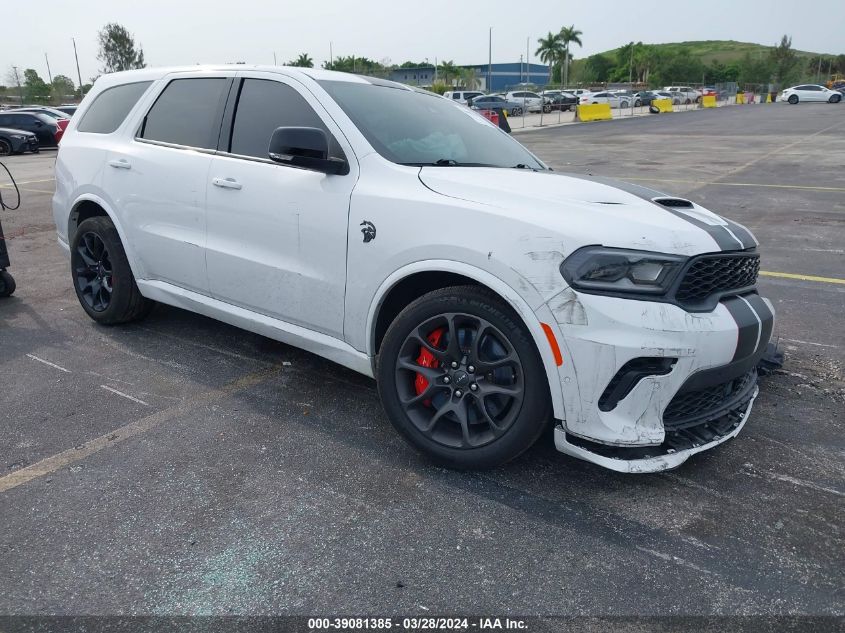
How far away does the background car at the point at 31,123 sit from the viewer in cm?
2348

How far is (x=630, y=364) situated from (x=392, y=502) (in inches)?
43.4

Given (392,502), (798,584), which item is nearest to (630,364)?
(798,584)

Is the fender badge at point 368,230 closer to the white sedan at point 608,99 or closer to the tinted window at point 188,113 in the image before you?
the tinted window at point 188,113

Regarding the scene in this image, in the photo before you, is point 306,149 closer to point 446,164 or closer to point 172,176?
point 446,164

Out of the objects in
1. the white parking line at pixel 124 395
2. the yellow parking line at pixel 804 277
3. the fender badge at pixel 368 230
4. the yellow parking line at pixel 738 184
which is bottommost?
the yellow parking line at pixel 738 184

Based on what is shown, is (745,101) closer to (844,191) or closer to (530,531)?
(844,191)

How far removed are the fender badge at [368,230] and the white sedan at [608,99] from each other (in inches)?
2155

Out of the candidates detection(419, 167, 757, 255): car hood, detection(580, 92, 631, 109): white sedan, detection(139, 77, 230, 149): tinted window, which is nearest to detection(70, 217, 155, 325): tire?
detection(139, 77, 230, 149): tinted window

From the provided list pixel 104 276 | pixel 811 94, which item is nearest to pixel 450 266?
pixel 104 276

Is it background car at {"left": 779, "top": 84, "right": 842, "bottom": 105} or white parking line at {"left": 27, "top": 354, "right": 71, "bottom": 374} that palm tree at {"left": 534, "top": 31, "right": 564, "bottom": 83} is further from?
white parking line at {"left": 27, "top": 354, "right": 71, "bottom": 374}

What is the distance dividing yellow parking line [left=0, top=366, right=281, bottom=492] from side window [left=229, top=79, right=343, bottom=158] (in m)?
1.31

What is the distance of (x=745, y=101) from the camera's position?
228ft

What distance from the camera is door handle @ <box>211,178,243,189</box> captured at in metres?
3.75

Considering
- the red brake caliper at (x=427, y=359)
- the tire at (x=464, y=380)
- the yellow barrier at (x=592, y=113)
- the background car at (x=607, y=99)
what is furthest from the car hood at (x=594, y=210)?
the background car at (x=607, y=99)
